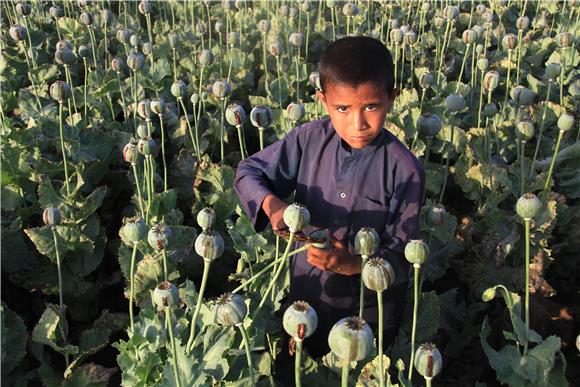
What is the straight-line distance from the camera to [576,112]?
337 cm

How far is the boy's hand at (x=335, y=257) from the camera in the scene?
4.83 ft

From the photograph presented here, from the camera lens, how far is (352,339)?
3.65 ft

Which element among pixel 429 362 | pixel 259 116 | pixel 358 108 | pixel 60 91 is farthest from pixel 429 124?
pixel 60 91

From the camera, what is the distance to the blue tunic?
1.64 metres

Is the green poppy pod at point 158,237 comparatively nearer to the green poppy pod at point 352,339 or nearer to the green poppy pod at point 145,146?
the green poppy pod at point 145,146

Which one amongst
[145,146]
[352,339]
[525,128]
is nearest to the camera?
[352,339]

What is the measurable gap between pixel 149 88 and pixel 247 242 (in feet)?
6.41

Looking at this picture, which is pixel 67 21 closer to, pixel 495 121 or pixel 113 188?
pixel 113 188

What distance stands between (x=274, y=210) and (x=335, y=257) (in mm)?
198

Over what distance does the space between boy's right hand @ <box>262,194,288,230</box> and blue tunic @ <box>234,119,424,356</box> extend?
35 millimetres

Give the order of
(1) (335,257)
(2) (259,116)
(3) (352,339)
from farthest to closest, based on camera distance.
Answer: (2) (259,116) → (1) (335,257) → (3) (352,339)

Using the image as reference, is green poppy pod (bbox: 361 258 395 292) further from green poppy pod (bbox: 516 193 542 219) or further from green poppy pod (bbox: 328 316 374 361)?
green poppy pod (bbox: 516 193 542 219)

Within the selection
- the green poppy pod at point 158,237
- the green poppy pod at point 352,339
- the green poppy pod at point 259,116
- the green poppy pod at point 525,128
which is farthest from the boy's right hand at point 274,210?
the green poppy pod at point 525,128

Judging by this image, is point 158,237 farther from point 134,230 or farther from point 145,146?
point 145,146
